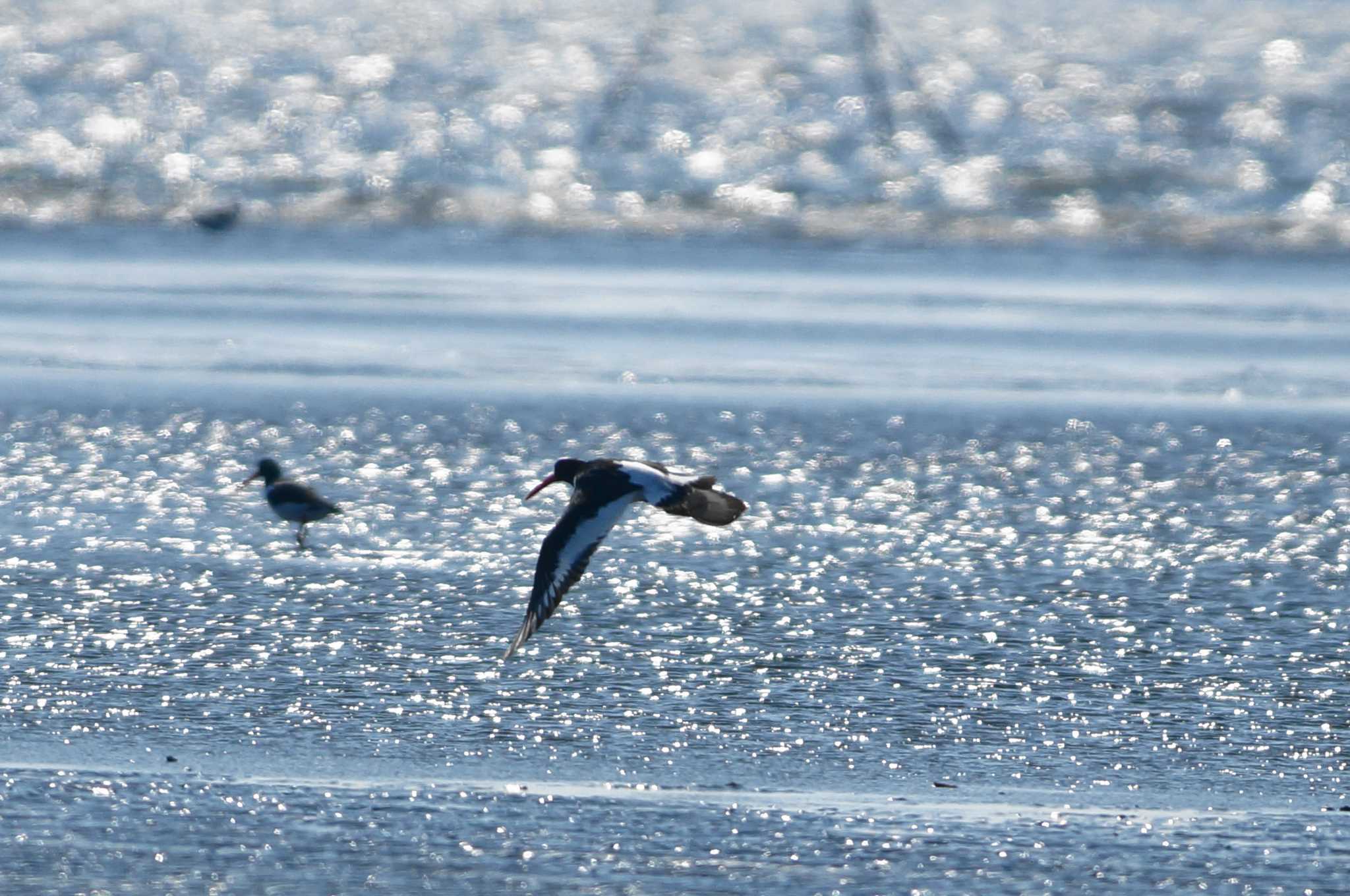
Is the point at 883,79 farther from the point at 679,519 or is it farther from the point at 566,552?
the point at 566,552

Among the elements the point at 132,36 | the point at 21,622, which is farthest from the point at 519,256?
the point at 132,36

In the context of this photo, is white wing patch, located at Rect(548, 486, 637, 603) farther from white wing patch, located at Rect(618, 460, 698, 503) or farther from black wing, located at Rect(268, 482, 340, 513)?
black wing, located at Rect(268, 482, 340, 513)

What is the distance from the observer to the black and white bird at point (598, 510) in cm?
635

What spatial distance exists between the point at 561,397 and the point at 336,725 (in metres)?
5.84

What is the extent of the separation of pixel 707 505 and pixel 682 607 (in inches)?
28.5

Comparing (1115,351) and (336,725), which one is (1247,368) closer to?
(1115,351)

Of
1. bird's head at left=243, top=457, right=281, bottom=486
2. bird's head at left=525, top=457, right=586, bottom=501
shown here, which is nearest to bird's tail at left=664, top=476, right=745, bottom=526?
bird's head at left=525, top=457, right=586, bottom=501

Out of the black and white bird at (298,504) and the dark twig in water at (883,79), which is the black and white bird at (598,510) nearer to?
the black and white bird at (298,504)

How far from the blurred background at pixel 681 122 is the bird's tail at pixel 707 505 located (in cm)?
1266

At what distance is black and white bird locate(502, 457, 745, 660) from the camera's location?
20.8ft

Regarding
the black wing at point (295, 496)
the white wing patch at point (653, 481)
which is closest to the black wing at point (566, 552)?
the white wing patch at point (653, 481)

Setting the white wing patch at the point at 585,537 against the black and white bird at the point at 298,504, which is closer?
the white wing patch at the point at 585,537

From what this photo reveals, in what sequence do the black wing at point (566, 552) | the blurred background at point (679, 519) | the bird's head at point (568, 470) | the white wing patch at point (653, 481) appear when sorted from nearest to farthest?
1. the blurred background at point (679, 519)
2. the black wing at point (566, 552)
3. the white wing patch at point (653, 481)
4. the bird's head at point (568, 470)

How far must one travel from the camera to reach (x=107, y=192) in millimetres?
21578
